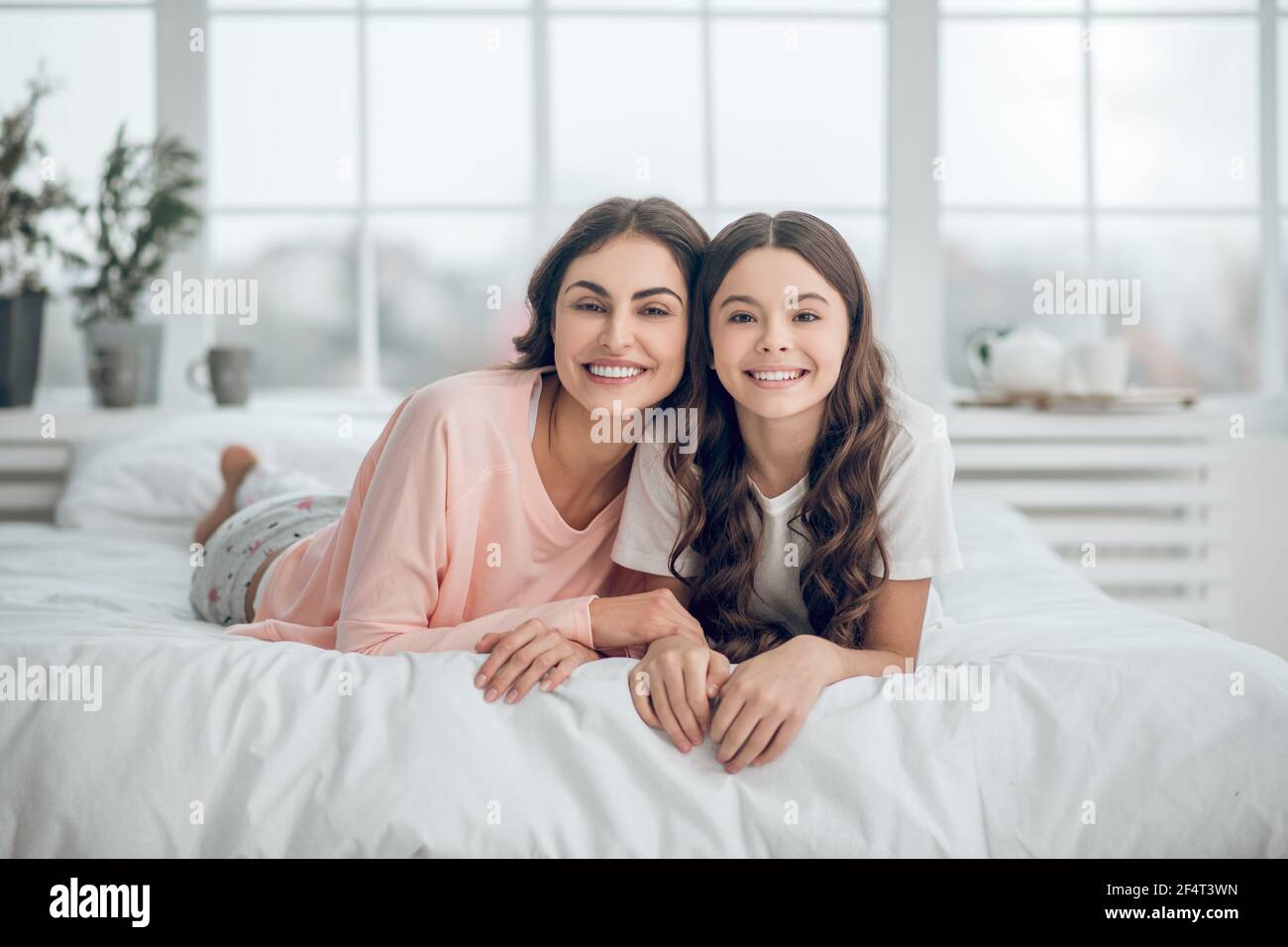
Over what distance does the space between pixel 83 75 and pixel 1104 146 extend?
113 inches

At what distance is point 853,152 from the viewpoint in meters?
3.09

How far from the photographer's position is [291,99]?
120 inches

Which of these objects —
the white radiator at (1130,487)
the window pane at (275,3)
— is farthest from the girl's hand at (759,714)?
the window pane at (275,3)

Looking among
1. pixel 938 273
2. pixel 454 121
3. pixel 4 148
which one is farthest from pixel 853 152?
pixel 4 148

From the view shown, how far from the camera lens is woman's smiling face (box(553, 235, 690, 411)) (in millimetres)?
1353

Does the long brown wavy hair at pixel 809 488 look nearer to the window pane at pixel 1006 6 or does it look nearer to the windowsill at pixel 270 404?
the windowsill at pixel 270 404

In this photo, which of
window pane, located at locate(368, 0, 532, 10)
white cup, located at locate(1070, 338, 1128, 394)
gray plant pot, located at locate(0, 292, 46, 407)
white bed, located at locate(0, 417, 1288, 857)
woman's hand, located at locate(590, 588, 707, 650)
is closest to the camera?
white bed, located at locate(0, 417, 1288, 857)

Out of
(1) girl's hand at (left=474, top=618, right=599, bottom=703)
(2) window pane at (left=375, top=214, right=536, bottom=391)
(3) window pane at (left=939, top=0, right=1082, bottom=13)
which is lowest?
(1) girl's hand at (left=474, top=618, right=599, bottom=703)

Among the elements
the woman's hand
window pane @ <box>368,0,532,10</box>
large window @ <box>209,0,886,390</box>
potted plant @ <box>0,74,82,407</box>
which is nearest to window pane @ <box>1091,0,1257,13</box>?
large window @ <box>209,0,886,390</box>

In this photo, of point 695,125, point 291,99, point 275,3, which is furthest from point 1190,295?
point 275,3

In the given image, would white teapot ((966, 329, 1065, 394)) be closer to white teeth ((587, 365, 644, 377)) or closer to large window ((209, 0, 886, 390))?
large window ((209, 0, 886, 390))

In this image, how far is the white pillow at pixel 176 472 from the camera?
7.88 feet

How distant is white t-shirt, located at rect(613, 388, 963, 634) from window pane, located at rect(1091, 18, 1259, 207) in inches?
83.7

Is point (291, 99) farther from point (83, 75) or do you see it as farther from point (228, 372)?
point (228, 372)
